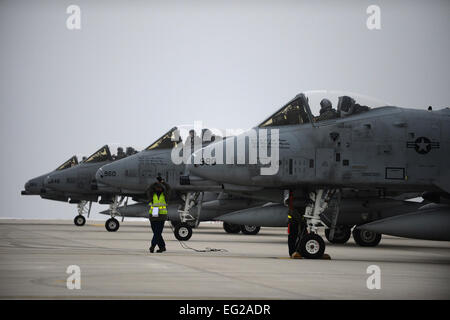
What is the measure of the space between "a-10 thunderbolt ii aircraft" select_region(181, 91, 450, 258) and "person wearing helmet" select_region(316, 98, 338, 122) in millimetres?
29

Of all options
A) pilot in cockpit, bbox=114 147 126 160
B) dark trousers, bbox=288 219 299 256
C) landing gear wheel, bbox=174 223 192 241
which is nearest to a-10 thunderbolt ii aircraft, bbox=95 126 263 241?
landing gear wheel, bbox=174 223 192 241

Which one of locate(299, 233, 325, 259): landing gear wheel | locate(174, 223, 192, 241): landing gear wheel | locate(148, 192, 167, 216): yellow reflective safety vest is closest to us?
locate(299, 233, 325, 259): landing gear wheel

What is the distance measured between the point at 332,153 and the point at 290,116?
1180mm

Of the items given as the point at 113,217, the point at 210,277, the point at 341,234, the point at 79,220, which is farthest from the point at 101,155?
the point at 210,277

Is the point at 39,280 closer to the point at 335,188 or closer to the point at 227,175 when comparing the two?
the point at 227,175

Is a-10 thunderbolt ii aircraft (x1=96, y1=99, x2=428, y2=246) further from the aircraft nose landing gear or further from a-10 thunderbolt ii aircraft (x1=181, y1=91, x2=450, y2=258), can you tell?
a-10 thunderbolt ii aircraft (x1=181, y1=91, x2=450, y2=258)

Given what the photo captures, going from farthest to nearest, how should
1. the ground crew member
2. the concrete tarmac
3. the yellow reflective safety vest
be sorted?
the yellow reflective safety vest < the ground crew member < the concrete tarmac

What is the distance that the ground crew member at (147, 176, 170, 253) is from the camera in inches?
606

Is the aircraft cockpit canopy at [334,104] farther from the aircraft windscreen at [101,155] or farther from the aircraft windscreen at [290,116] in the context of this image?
the aircraft windscreen at [101,155]

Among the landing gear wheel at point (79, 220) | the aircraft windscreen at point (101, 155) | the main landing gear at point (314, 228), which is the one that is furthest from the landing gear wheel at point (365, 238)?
the landing gear wheel at point (79, 220)

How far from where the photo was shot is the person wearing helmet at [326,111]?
14586 mm

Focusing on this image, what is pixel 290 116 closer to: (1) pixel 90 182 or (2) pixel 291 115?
(2) pixel 291 115
